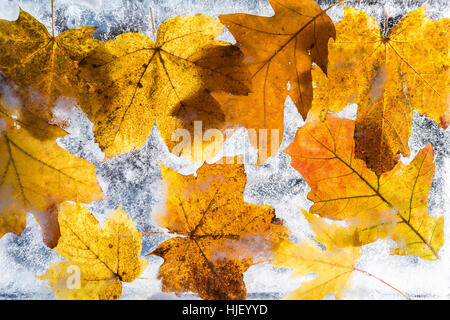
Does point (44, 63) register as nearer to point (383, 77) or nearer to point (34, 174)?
point (34, 174)

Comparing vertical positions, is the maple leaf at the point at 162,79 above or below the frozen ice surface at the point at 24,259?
above

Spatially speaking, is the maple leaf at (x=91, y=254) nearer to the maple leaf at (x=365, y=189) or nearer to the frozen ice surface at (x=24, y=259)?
the frozen ice surface at (x=24, y=259)

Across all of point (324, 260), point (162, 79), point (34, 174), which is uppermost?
point (162, 79)

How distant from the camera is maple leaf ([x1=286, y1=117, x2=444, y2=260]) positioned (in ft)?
1.61

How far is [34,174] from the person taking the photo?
1.59ft

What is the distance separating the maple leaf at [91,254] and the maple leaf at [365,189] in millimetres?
298

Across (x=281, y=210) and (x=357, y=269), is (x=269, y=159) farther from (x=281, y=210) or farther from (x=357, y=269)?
(x=357, y=269)

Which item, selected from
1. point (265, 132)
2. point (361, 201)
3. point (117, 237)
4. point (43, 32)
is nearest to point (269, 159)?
point (265, 132)

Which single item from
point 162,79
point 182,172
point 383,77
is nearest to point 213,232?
point 182,172

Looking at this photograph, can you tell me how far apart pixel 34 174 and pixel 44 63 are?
168 mm

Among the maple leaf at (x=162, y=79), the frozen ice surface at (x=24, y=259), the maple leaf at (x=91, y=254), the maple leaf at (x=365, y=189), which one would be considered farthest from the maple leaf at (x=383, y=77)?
the frozen ice surface at (x=24, y=259)

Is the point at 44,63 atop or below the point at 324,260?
atop

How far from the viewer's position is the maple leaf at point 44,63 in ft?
1.54

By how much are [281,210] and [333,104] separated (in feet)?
0.61
